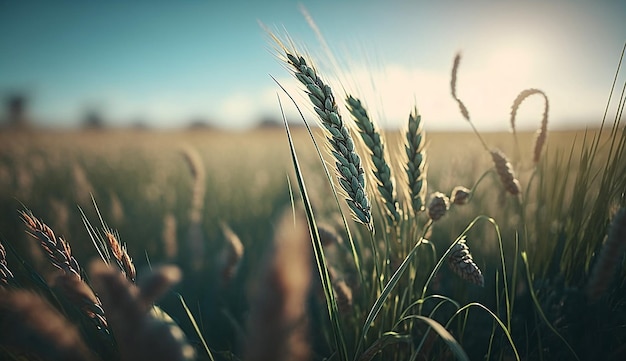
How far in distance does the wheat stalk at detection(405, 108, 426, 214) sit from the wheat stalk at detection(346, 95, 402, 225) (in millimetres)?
66

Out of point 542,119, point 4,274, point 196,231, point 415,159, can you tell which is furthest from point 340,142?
point 196,231

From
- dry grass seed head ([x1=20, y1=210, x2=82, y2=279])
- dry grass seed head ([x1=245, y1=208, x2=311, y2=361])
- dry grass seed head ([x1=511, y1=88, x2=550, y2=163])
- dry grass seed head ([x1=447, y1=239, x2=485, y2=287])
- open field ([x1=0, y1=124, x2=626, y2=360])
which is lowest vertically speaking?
open field ([x1=0, y1=124, x2=626, y2=360])

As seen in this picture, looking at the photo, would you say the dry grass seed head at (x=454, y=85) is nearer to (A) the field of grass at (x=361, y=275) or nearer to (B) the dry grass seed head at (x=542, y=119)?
(A) the field of grass at (x=361, y=275)

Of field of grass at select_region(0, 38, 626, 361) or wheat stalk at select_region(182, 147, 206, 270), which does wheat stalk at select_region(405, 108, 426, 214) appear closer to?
field of grass at select_region(0, 38, 626, 361)

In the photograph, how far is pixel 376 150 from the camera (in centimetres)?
93

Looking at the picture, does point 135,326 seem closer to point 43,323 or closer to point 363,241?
point 43,323

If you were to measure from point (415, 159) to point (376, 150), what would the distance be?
0.13 m

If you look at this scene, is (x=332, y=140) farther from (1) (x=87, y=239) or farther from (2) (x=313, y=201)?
(1) (x=87, y=239)

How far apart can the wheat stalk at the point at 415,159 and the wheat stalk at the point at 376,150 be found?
0.07 meters

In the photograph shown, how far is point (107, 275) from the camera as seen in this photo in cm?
40

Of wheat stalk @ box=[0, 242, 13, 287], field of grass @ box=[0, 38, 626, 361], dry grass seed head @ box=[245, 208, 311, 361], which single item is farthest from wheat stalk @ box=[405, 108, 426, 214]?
wheat stalk @ box=[0, 242, 13, 287]

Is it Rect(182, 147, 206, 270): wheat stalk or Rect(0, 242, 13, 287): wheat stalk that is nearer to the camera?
Rect(0, 242, 13, 287): wheat stalk

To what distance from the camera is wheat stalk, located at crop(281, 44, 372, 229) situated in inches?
33.4

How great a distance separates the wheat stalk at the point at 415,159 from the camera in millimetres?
983
